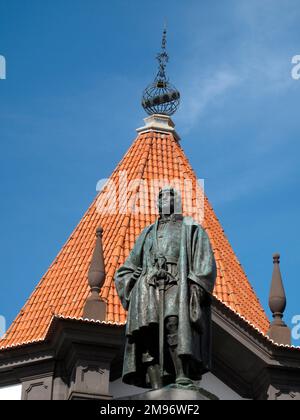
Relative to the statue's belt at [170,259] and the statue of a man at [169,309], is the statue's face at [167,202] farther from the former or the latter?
the statue's belt at [170,259]

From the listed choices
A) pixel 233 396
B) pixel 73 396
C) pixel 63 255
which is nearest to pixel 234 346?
pixel 233 396

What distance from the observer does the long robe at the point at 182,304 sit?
13805mm

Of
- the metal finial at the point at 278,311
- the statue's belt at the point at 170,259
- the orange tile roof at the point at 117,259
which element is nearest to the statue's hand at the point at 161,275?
the statue's belt at the point at 170,259

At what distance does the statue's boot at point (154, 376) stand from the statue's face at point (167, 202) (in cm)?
179

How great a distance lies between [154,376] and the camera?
45.7ft

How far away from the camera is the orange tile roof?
2866 cm

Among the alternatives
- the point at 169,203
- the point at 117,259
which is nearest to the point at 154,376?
the point at 169,203

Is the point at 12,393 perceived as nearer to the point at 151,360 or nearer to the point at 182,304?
the point at 151,360

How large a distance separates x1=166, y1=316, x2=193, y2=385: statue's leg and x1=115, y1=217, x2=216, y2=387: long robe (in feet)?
0.25

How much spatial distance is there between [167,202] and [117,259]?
13.9 m

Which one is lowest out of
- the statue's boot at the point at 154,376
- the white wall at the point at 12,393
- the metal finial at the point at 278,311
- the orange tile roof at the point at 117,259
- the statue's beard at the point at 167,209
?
the statue's boot at the point at 154,376

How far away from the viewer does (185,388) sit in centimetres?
1338
